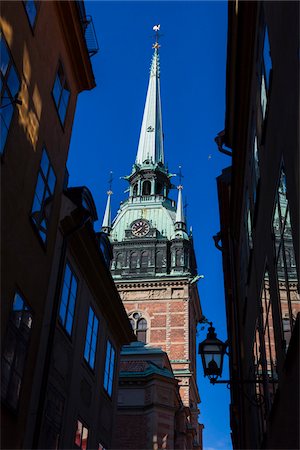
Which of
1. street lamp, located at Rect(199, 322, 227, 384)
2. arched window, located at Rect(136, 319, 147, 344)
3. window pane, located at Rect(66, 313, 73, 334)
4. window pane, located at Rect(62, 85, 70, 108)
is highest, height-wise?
arched window, located at Rect(136, 319, 147, 344)

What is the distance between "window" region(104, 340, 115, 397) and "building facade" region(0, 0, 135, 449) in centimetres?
75

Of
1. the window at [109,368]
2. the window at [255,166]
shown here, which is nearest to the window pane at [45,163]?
the window at [255,166]

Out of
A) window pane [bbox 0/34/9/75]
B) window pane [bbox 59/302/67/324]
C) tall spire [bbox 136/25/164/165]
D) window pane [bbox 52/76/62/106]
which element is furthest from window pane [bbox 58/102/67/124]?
tall spire [bbox 136/25/164/165]

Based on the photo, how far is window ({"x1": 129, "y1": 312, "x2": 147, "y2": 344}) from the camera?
47.7m

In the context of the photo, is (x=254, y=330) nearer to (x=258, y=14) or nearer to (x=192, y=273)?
(x=258, y=14)

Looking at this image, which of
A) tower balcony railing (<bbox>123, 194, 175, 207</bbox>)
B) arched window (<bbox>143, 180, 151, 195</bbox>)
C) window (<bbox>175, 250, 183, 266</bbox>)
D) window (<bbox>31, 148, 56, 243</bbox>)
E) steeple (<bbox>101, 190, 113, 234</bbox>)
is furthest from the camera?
arched window (<bbox>143, 180, 151, 195</bbox>)

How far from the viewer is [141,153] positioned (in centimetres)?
6525

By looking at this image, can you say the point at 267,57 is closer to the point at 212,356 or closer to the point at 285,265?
the point at 285,265

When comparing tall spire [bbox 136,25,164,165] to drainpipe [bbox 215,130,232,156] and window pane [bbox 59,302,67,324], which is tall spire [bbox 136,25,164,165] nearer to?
drainpipe [bbox 215,130,232,156]

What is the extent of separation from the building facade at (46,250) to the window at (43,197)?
0.8 inches

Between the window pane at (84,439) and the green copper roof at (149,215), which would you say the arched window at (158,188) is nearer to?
the green copper roof at (149,215)

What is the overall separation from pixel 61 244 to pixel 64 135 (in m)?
2.59

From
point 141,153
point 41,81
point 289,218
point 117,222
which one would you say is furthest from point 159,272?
point 289,218

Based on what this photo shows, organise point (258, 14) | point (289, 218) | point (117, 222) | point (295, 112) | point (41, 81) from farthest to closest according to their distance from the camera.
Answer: point (117, 222) → point (41, 81) → point (258, 14) → point (289, 218) → point (295, 112)
